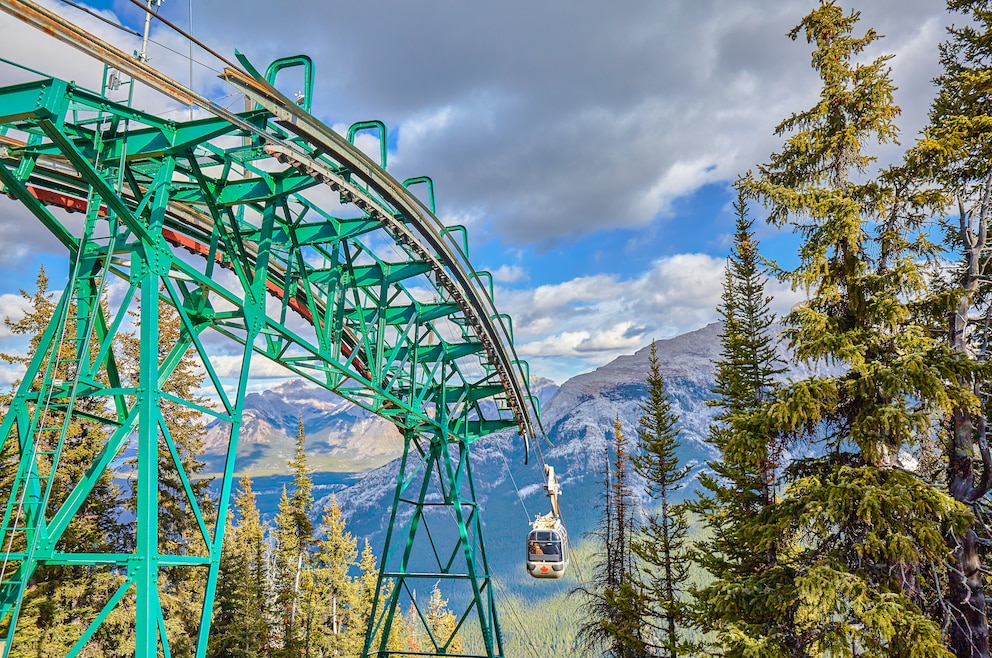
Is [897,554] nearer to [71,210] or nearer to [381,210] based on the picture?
[381,210]

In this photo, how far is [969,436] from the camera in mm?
9906

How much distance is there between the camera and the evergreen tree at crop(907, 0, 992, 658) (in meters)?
9.51

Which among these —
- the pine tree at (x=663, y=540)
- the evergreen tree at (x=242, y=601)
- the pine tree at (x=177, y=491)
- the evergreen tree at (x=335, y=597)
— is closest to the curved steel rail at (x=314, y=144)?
the pine tree at (x=663, y=540)

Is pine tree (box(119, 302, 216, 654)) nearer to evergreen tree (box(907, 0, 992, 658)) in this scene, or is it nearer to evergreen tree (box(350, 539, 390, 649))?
evergreen tree (box(350, 539, 390, 649))

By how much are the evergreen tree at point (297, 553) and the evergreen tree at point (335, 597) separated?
861 millimetres

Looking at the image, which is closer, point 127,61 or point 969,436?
point 127,61

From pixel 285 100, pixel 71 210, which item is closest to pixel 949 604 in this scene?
pixel 285 100

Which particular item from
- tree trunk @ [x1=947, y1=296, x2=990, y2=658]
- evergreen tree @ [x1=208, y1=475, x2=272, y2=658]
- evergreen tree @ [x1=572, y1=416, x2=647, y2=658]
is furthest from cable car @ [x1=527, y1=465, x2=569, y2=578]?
evergreen tree @ [x1=208, y1=475, x2=272, y2=658]

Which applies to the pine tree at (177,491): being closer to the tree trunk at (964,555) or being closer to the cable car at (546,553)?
the cable car at (546,553)

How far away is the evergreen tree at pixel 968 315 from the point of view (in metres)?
9.51

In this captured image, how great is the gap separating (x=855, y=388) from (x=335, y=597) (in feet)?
Answer: 123

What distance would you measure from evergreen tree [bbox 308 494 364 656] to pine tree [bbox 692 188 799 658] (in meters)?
24.0

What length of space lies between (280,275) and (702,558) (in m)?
14.9

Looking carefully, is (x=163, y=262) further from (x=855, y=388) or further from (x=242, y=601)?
(x=242, y=601)
